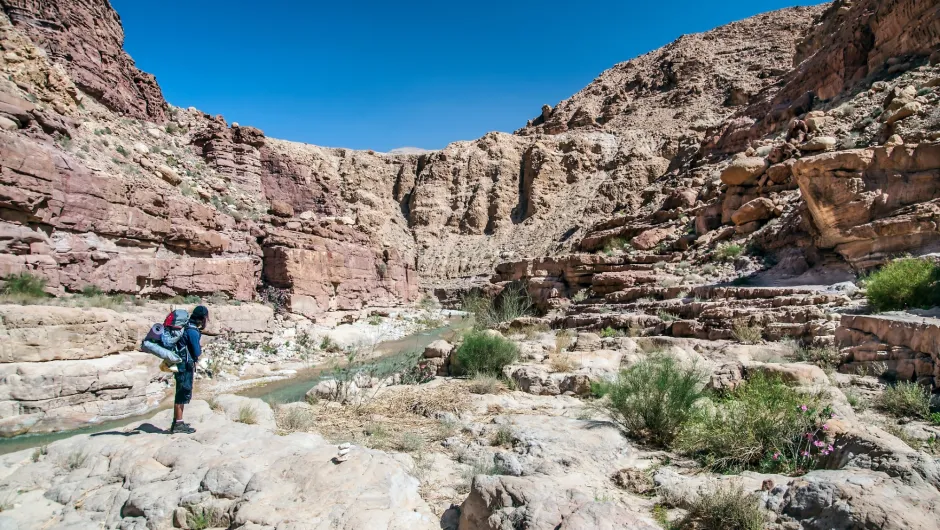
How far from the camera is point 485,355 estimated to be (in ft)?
27.2

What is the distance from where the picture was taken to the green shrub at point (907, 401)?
4352 mm

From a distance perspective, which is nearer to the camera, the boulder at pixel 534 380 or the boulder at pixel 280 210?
the boulder at pixel 534 380

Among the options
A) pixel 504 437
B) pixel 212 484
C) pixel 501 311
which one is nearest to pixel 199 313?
pixel 212 484

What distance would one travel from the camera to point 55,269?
453 inches

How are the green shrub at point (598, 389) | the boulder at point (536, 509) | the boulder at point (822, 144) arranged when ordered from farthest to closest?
the boulder at point (822, 144)
the green shrub at point (598, 389)
the boulder at point (536, 509)

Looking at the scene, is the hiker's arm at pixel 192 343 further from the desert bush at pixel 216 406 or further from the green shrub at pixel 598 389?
the green shrub at pixel 598 389

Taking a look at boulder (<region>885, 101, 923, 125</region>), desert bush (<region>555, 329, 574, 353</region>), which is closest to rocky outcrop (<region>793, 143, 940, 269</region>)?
boulder (<region>885, 101, 923, 125</region>)

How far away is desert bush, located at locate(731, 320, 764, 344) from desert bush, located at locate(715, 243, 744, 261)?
22.9 feet

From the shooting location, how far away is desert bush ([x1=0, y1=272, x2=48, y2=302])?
381 inches

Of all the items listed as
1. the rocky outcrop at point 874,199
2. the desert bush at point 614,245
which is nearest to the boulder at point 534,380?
the rocky outcrop at point 874,199

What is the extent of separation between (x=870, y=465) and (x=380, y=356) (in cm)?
1405

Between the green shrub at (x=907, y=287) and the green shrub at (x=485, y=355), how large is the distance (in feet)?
18.9

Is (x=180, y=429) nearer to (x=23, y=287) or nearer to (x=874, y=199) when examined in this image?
(x=23, y=287)

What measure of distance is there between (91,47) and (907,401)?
2849 cm
